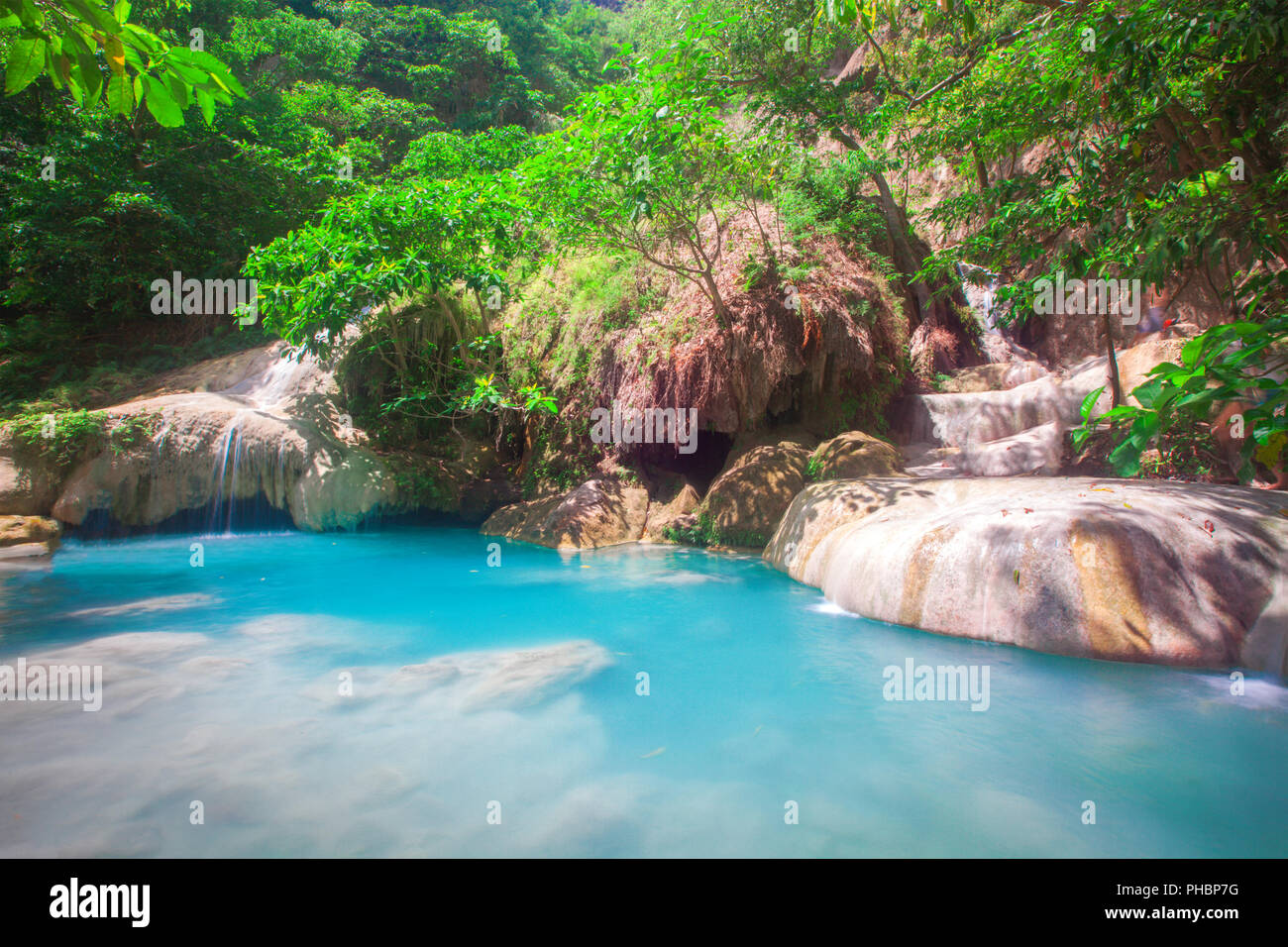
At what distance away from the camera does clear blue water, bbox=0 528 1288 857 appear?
267 centimetres

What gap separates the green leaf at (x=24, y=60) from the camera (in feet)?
5.08

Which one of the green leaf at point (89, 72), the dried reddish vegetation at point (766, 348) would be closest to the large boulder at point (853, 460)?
the dried reddish vegetation at point (766, 348)

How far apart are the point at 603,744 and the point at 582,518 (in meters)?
6.19

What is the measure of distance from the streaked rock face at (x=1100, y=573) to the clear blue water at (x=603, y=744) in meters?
0.23

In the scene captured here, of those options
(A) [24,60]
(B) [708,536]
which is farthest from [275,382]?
(A) [24,60]

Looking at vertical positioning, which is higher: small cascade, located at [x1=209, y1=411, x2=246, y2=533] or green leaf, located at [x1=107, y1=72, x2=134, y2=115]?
green leaf, located at [x1=107, y1=72, x2=134, y2=115]

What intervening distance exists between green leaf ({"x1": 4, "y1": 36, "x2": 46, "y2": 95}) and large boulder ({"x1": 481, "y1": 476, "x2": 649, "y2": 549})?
7.94 metres

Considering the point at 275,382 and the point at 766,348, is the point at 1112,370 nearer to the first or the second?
the point at 766,348

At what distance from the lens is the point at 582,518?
9.59m

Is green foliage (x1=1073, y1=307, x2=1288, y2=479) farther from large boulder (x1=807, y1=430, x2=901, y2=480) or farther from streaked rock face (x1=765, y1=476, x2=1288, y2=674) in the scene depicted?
large boulder (x1=807, y1=430, x2=901, y2=480)

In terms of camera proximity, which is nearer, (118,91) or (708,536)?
(118,91)

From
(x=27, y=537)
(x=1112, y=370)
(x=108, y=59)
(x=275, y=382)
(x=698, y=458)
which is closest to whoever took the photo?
(x=108, y=59)

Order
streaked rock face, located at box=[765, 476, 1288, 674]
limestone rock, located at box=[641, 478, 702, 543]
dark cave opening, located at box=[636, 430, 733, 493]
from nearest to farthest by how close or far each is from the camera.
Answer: streaked rock face, located at box=[765, 476, 1288, 674] < limestone rock, located at box=[641, 478, 702, 543] < dark cave opening, located at box=[636, 430, 733, 493]

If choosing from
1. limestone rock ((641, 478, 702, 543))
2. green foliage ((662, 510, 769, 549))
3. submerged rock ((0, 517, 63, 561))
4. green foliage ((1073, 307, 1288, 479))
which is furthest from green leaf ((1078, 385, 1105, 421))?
submerged rock ((0, 517, 63, 561))
